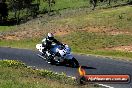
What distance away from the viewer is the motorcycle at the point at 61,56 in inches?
983

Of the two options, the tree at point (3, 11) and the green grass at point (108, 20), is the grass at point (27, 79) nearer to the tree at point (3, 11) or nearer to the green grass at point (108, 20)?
the green grass at point (108, 20)

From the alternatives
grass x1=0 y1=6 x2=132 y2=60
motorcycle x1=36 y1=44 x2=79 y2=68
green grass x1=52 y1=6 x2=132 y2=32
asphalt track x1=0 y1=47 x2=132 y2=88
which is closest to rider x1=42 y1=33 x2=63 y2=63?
motorcycle x1=36 y1=44 x2=79 y2=68

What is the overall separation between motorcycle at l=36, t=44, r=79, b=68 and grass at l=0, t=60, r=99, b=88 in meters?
4.49

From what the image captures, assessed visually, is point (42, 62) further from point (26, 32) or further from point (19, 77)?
point (26, 32)

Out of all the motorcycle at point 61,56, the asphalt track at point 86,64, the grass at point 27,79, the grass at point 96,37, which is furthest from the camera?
the grass at point 96,37

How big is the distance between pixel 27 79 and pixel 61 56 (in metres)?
8.81

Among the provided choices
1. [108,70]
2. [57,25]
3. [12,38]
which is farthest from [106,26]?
[108,70]

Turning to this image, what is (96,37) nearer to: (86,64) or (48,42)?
(48,42)

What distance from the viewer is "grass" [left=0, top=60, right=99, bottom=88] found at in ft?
49.3

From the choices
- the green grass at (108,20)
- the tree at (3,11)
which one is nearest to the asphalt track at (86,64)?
the green grass at (108,20)

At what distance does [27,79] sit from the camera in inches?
665

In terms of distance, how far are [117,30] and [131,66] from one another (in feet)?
73.5

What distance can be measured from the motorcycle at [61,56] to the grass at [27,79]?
14.7 feet

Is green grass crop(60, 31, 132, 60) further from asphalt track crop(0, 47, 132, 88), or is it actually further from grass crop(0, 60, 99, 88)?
grass crop(0, 60, 99, 88)
